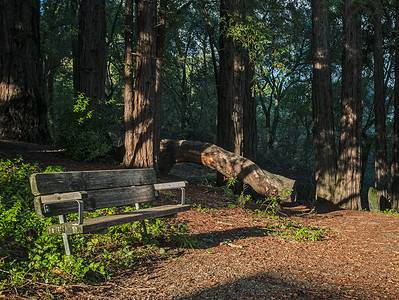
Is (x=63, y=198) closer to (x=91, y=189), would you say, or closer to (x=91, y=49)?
(x=91, y=189)

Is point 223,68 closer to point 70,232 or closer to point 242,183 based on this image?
point 242,183

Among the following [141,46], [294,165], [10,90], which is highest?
[141,46]

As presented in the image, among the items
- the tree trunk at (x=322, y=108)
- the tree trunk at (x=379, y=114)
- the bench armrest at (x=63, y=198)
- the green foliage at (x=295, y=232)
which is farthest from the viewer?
the tree trunk at (x=379, y=114)

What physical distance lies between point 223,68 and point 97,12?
3742 millimetres

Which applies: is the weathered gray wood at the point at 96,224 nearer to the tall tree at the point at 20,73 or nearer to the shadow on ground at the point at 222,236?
the shadow on ground at the point at 222,236

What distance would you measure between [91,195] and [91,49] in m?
8.22

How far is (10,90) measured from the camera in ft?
40.1

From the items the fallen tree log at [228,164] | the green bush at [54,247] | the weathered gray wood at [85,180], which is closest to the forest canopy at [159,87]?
the fallen tree log at [228,164]

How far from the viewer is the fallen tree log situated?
38.3 feet

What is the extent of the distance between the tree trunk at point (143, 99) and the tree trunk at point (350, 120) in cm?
689

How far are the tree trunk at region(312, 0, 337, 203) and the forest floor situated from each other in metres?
5.14

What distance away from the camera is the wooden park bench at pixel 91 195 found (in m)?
4.84

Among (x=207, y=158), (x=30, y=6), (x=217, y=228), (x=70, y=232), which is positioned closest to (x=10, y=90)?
(x=30, y=6)

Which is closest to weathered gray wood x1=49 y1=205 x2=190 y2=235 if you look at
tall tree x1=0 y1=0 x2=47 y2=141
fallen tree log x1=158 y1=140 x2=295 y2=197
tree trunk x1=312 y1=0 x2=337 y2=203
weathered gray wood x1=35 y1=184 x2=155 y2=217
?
weathered gray wood x1=35 y1=184 x2=155 y2=217
